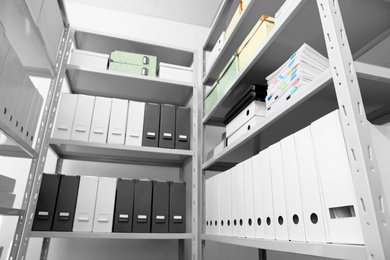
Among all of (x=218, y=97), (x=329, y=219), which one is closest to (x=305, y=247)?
(x=329, y=219)

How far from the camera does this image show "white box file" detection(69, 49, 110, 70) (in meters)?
1.63

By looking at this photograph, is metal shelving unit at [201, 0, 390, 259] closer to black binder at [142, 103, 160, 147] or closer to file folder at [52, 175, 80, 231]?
black binder at [142, 103, 160, 147]

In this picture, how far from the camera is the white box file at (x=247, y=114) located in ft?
3.78

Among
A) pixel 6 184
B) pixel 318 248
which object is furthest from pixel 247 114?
pixel 6 184

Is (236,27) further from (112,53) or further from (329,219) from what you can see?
(329,219)

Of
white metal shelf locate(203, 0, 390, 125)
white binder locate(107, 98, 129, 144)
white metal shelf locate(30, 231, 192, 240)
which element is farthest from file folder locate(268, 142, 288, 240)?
white binder locate(107, 98, 129, 144)

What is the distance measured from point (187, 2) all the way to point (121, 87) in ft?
3.43

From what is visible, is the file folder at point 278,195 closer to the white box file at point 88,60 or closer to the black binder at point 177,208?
the black binder at point 177,208

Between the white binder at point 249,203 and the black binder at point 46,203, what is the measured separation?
95cm

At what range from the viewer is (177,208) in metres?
1.49

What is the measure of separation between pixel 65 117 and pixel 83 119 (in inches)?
3.7

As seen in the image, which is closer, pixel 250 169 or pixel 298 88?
pixel 298 88

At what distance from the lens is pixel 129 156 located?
1835 mm

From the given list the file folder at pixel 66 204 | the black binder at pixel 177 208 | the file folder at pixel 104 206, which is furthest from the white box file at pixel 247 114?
the file folder at pixel 66 204
